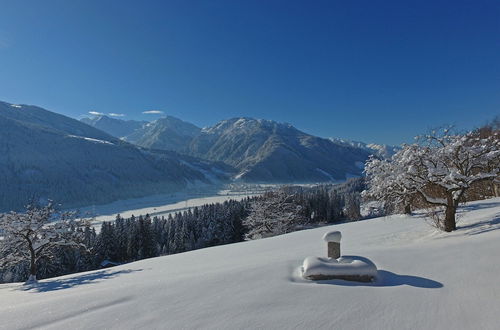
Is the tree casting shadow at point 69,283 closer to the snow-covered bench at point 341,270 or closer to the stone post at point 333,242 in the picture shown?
the stone post at point 333,242

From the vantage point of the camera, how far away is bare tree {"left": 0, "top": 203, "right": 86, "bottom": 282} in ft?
63.4

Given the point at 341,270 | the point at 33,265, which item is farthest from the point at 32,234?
the point at 341,270

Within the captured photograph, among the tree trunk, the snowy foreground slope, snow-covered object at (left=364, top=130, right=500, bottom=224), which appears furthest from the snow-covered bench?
the tree trunk

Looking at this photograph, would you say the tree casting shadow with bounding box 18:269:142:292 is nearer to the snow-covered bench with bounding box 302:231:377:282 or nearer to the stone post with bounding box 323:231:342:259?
the stone post with bounding box 323:231:342:259

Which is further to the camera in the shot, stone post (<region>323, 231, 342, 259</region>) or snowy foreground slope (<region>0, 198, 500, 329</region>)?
stone post (<region>323, 231, 342, 259</region>)

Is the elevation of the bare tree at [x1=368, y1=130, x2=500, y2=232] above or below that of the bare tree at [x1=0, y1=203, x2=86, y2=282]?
above

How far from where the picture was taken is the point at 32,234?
19875 millimetres

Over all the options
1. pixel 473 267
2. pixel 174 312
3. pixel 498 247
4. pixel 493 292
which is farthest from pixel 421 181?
pixel 174 312

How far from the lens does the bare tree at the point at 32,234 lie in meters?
19.3

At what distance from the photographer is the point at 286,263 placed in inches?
322

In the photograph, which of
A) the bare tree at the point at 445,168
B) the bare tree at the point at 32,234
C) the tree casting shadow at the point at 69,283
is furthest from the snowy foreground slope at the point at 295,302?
the bare tree at the point at 32,234

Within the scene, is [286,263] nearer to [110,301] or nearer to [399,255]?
[399,255]

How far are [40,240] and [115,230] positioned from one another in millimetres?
46001

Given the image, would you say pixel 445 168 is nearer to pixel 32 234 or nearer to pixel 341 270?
pixel 341 270
